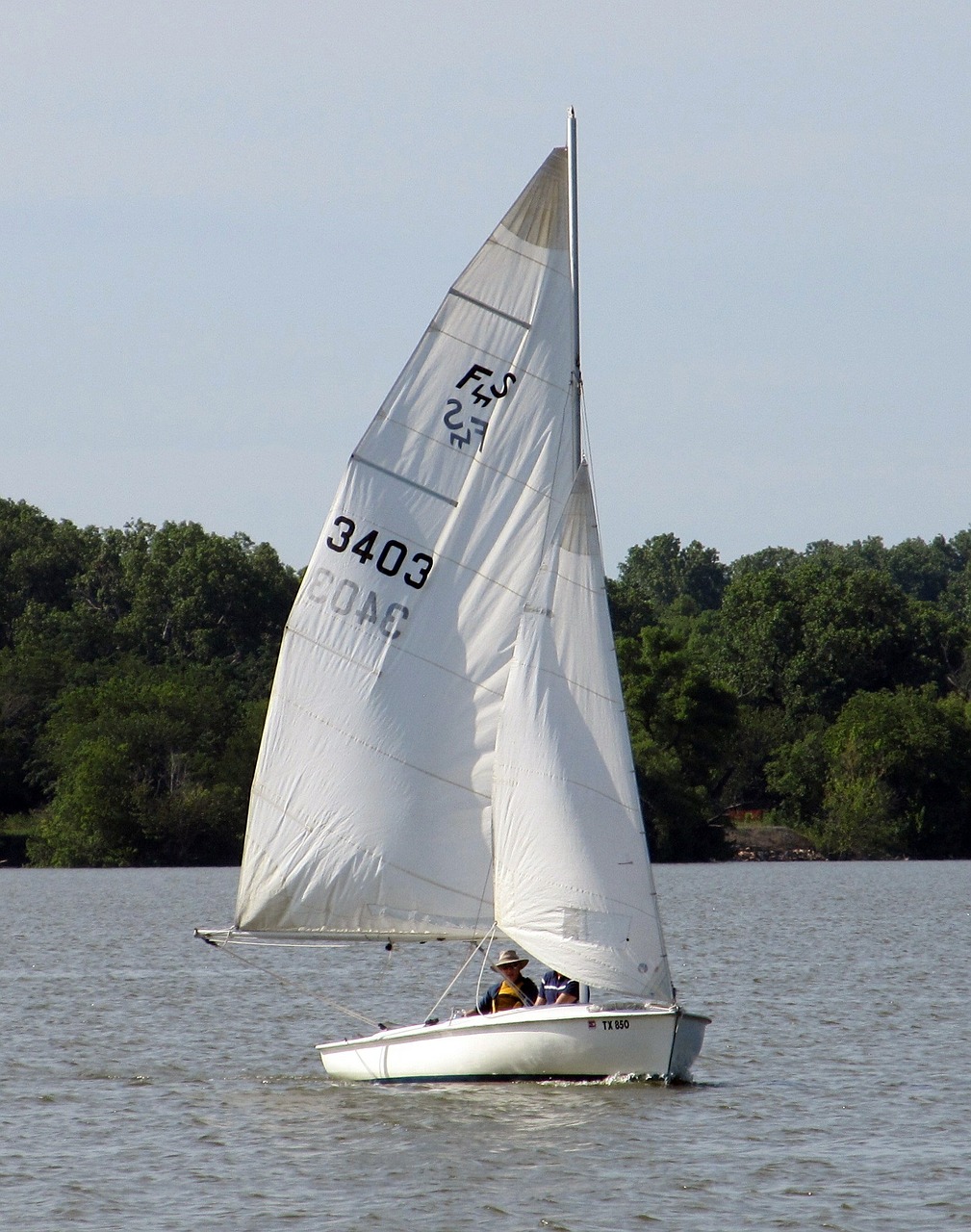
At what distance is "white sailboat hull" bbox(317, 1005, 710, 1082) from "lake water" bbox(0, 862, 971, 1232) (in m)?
0.36

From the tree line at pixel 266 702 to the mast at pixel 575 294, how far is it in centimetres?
6975

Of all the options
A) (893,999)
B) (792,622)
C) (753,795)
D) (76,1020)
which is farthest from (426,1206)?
(792,622)

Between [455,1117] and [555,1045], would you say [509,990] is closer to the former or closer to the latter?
[555,1045]

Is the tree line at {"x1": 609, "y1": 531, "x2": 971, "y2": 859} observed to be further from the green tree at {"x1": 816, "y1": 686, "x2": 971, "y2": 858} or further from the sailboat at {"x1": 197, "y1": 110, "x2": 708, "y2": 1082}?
the sailboat at {"x1": 197, "y1": 110, "x2": 708, "y2": 1082}

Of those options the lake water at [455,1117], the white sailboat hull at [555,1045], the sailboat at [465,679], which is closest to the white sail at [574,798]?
the sailboat at [465,679]

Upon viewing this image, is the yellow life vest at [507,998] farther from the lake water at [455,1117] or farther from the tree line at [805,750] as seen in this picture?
the tree line at [805,750]

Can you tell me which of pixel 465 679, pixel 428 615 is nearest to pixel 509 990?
pixel 465 679

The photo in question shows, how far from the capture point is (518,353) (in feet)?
70.2

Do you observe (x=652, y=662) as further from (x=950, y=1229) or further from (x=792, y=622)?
(x=950, y=1229)

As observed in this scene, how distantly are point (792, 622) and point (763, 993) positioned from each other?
84321 mm

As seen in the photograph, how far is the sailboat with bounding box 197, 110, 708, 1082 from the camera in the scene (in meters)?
21.1

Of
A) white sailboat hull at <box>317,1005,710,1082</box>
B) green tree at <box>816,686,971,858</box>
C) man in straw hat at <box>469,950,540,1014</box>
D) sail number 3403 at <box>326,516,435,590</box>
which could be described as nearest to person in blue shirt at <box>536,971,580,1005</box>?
man in straw hat at <box>469,950,540,1014</box>

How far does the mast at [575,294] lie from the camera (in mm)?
21406

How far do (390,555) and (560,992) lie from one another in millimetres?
5014
